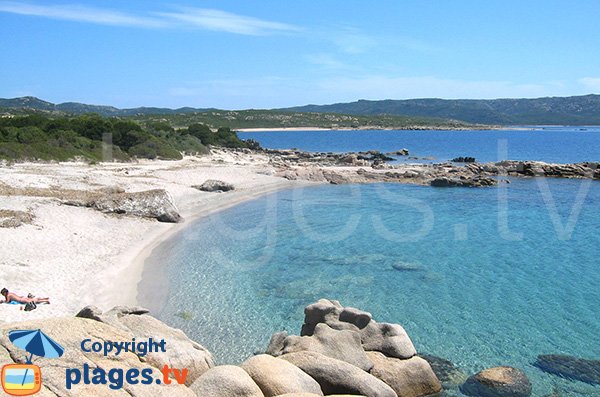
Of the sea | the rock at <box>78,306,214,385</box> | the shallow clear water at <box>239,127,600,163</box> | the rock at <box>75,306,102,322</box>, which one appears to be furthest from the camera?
the shallow clear water at <box>239,127,600,163</box>

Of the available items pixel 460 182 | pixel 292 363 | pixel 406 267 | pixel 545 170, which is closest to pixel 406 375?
pixel 292 363

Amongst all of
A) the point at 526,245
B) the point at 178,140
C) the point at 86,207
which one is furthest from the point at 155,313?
the point at 178,140

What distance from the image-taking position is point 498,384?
10.5 m

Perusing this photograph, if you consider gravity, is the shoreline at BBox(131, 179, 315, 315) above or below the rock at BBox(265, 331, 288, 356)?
below

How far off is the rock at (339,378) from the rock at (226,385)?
5.51 feet

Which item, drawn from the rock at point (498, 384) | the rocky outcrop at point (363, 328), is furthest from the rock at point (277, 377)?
the rock at point (498, 384)

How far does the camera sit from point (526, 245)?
78.6ft

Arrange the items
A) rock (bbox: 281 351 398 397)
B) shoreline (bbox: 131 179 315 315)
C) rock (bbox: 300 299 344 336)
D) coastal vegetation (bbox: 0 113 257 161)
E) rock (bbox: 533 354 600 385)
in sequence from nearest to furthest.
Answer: rock (bbox: 281 351 398 397) < rock (bbox: 533 354 600 385) < rock (bbox: 300 299 344 336) < shoreline (bbox: 131 179 315 315) < coastal vegetation (bbox: 0 113 257 161)

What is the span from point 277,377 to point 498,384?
17.4 ft

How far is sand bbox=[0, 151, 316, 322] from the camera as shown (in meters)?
14.3

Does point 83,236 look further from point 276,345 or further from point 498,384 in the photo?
point 498,384

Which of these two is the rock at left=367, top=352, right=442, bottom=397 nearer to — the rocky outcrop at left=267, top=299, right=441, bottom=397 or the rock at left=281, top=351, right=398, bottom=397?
the rocky outcrop at left=267, top=299, right=441, bottom=397

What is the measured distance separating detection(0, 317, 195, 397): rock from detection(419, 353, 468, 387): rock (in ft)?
20.8

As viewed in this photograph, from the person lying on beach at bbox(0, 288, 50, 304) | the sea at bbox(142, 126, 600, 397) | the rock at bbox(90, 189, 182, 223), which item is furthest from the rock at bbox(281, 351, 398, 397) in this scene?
the rock at bbox(90, 189, 182, 223)
